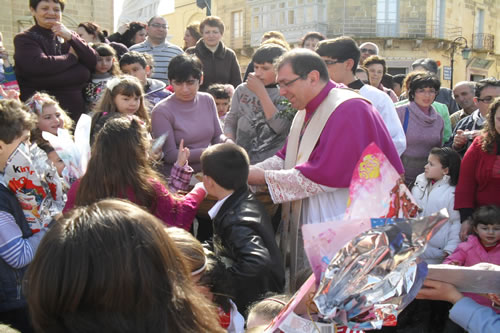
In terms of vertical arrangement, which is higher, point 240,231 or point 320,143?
point 320,143

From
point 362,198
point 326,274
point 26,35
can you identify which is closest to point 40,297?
point 326,274

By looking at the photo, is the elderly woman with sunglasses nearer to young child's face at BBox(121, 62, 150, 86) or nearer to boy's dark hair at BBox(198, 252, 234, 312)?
young child's face at BBox(121, 62, 150, 86)

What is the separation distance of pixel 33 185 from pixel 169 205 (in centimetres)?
78

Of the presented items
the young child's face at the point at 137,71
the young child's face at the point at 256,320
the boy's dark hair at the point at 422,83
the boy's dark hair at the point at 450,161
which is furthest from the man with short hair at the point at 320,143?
the young child's face at the point at 137,71

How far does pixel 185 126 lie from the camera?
421 centimetres

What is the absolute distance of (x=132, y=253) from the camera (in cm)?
108

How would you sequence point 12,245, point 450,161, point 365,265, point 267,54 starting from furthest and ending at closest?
1. point 450,161
2. point 267,54
3. point 12,245
4. point 365,265

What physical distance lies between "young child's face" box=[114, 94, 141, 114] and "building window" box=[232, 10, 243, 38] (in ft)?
90.2

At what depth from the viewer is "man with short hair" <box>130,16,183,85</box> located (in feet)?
21.1

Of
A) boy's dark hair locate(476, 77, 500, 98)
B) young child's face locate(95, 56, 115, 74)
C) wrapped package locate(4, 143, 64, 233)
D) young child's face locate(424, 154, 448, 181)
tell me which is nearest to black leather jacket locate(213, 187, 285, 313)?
wrapped package locate(4, 143, 64, 233)

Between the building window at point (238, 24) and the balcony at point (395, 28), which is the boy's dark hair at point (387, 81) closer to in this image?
the balcony at point (395, 28)

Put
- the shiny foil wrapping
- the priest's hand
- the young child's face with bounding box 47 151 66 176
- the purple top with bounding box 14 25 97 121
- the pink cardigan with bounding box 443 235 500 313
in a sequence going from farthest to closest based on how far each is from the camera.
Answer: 1. the purple top with bounding box 14 25 97 121
2. the pink cardigan with bounding box 443 235 500 313
3. the young child's face with bounding box 47 151 66 176
4. the priest's hand
5. the shiny foil wrapping

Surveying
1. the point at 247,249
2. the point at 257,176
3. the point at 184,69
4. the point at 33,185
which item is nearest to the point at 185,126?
the point at 184,69

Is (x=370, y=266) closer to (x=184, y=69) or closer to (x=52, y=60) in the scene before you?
(x=184, y=69)
